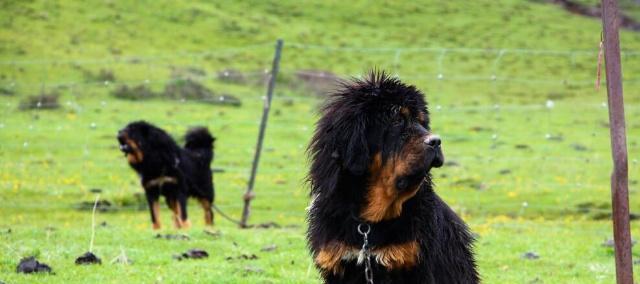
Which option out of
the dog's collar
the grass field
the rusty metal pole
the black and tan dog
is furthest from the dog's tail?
the rusty metal pole

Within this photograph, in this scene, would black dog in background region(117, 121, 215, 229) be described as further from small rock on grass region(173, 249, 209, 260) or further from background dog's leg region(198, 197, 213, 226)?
small rock on grass region(173, 249, 209, 260)

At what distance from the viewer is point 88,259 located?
10.5 meters

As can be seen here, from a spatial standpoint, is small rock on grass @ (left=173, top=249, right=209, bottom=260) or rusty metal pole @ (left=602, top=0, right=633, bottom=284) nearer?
rusty metal pole @ (left=602, top=0, right=633, bottom=284)

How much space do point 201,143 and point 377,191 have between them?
608 inches

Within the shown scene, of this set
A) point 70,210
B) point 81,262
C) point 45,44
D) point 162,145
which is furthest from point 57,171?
point 45,44

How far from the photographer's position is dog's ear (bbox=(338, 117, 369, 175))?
6434 millimetres

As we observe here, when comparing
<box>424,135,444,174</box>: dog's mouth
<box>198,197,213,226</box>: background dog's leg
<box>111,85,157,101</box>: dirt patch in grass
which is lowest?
<box>111,85,157,101</box>: dirt patch in grass

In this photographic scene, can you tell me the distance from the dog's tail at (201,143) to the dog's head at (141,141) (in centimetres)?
173

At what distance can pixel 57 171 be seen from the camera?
25594mm

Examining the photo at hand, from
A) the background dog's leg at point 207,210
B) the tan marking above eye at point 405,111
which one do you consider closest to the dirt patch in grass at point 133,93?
the background dog's leg at point 207,210

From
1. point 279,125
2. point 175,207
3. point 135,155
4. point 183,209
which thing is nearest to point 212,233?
point 183,209

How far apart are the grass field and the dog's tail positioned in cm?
170

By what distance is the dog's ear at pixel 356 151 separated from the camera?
21.1ft

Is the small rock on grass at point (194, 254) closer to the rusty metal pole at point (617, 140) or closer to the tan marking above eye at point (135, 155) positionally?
the rusty metal pole at point (617, 140)
